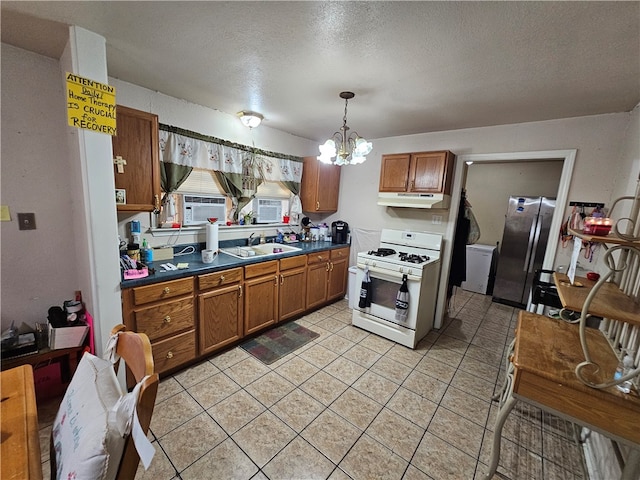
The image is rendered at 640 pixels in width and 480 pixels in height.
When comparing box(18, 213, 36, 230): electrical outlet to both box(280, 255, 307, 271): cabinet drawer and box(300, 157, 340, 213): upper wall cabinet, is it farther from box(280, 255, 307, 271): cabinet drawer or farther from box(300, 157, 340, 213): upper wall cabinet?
box(300, 157, 340, 213): upper wall cabinet

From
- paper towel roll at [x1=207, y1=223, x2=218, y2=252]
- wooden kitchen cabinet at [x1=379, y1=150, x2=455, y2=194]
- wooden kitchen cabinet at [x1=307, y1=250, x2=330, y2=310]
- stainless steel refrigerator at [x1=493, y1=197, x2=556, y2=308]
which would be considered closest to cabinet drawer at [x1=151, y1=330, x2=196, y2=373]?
paper towel roll at [x1=207, y1=223, x2=218, y2=252]

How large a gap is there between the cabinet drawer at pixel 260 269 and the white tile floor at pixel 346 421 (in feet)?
2.55

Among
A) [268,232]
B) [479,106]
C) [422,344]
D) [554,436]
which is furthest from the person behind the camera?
[268,232]

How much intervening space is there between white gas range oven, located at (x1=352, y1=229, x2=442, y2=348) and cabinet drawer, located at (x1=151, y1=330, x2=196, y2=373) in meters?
1.77

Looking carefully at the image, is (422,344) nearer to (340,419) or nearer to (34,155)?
(340,419)


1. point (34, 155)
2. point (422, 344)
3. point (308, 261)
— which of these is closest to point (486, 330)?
point (422, 344)

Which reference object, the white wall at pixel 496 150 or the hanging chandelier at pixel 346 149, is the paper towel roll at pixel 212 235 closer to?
the hanging chandelier at pixel 346 149

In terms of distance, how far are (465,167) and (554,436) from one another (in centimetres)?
250

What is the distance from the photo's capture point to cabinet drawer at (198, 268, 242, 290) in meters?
2.23

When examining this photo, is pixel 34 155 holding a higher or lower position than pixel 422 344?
higher

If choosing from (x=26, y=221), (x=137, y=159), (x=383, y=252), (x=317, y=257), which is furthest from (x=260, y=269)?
(x=26, y=221)

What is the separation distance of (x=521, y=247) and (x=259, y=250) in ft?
12.8

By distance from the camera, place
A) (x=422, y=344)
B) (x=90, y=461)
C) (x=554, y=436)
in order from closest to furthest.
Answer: (x=90, y=461) < (x=554, y=436) < (x=422, y=344)

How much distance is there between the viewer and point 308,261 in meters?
3.25
